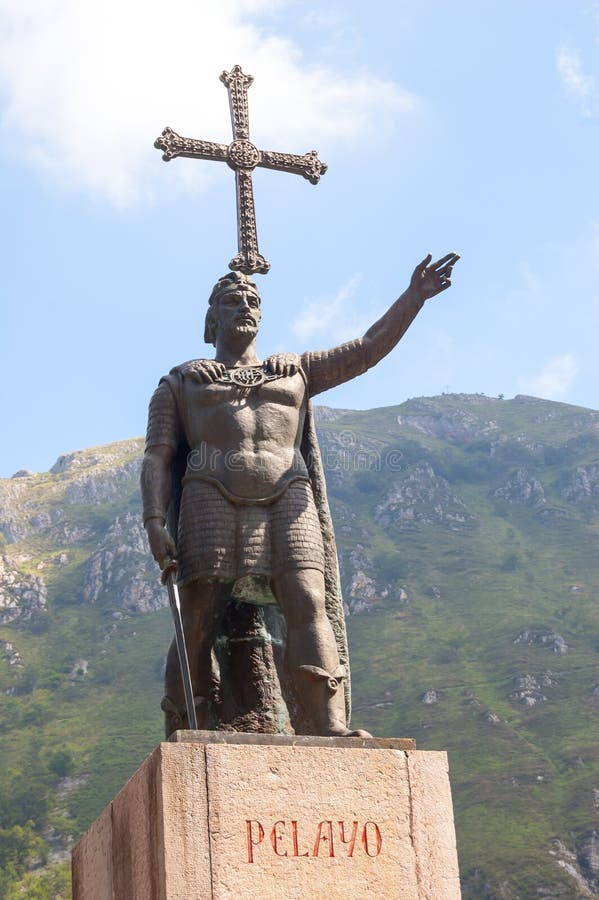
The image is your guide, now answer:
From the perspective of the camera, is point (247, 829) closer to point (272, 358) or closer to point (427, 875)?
point (427, 875)

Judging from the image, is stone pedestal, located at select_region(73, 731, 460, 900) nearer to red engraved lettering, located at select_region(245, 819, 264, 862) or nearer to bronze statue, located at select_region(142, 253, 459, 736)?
red engraved lettering, located at select_region(245, 819, 264, 862)

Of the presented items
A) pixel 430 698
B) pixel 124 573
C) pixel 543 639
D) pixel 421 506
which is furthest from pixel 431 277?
pixel 421 506

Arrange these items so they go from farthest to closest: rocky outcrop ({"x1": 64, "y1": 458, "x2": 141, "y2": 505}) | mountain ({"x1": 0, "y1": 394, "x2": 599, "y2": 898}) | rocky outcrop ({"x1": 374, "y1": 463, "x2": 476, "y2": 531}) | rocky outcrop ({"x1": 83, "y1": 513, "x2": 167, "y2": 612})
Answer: rocky outcrop ({"x1": 64, "y1": 458, "x2": 141, "y2": 505}) → rocky outcrop ({"x1": 374, "y1": 463, "x2": 476, "y2": 531}) → rocky outcrop ({"x1": 83, "y1": 513, "x2": 167, "y2": 612}) → mountain ({"x1": 0, "y1": 394, "x2": 599, "y2": 898})

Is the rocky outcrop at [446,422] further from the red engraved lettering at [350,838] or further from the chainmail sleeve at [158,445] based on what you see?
the red engraved lettering at [350,838]

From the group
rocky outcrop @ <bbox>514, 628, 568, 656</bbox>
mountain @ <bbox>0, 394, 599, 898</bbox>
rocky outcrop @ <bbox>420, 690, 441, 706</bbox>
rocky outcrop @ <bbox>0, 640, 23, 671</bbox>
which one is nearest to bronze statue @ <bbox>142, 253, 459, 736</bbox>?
mountain @ <bbox>0, 394, 599, 898</bbox>

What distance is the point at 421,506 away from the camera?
129 m

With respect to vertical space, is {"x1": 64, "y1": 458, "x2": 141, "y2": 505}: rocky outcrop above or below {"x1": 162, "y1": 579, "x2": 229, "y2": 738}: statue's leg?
above

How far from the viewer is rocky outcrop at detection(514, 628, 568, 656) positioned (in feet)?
318

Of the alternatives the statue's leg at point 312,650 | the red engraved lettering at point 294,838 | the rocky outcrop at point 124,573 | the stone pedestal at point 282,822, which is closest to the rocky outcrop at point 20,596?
the rocky outcrop at point 124,573

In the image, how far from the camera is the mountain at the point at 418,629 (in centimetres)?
7650

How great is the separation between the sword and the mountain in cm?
6300

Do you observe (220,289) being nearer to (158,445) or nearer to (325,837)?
(158,445)

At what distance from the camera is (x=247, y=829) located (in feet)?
23.0

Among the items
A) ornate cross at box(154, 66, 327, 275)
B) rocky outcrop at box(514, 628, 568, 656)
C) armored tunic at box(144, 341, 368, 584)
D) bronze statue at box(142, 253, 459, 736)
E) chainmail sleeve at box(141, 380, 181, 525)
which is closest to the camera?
bronze statue at box(142, 253, 459, 736)
